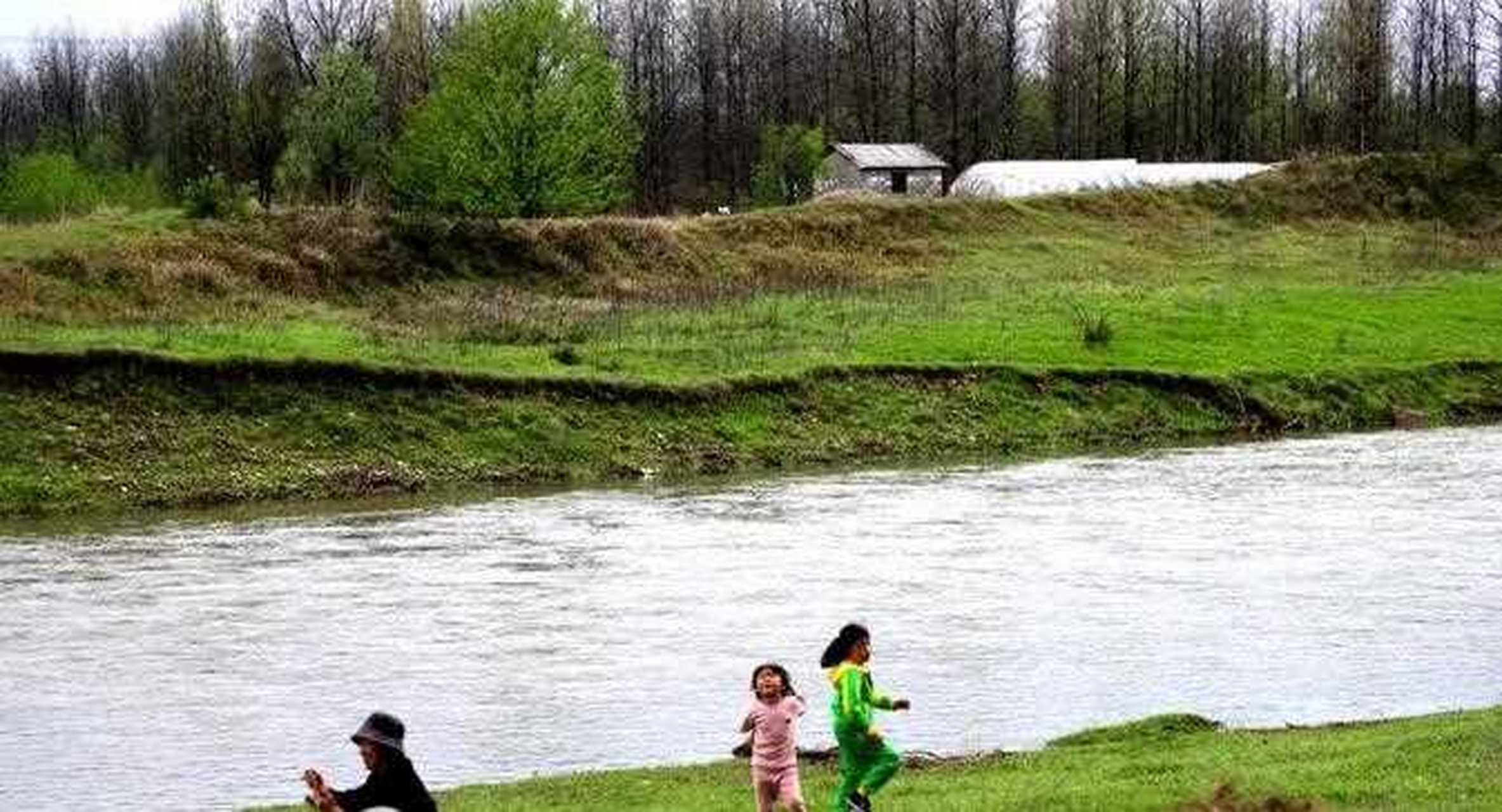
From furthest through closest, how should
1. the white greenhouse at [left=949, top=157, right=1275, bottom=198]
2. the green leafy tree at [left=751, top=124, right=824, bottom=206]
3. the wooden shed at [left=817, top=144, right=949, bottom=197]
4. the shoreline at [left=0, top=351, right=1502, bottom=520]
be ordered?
the wooden shed at [left=817, top=144, right=949, bottom=197]
the green leafy tree at [left=751, top=124, right=824, bottom=206]
the white greenhouse at [left=949, top=157, right=1275, bottom=198]
the shoreline at [left=0, top=351, right=1502, bottom=520]

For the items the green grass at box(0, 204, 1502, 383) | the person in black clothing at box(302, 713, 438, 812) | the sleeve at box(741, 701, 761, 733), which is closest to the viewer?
the person in black clothing at box(302, 713, 438, 812)

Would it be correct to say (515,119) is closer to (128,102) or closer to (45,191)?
(45,191)

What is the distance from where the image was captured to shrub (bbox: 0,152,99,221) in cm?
9731

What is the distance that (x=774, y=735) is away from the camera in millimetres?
18844

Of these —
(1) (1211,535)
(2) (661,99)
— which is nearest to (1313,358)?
(1) (1211,535)

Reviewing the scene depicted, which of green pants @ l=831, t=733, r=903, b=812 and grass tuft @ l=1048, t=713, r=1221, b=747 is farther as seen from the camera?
grass tuft @ l=1048, t=713, r=1221, b=747

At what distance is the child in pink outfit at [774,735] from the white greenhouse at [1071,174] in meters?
97.5

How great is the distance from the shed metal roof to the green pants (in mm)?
111958

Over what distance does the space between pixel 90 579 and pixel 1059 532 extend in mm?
19345

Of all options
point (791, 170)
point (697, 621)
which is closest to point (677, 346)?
point (697, 621)

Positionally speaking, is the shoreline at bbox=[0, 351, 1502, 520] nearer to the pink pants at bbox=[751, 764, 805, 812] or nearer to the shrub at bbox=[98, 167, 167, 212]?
the pink pants at bbox=[751, 764, 805, 812]

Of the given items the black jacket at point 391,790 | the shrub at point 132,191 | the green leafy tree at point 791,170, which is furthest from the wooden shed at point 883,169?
the black jacket at point 391,790

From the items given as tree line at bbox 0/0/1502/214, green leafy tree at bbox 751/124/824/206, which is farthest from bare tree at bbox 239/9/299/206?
green leafy tree at bbox 751/124/824/206

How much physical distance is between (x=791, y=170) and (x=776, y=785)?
10542 cm
